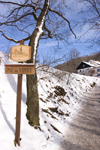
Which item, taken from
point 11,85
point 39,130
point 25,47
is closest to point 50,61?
point 11,85

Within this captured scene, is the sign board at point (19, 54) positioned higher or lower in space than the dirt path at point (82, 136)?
higher

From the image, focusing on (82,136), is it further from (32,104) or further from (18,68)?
(18,68)

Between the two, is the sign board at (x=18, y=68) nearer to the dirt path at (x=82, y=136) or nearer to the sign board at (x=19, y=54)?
the sign board at (x=19, y=54)

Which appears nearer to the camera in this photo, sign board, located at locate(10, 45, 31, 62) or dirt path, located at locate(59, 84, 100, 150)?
sign board, located at locate(10, 45, 31, 62)

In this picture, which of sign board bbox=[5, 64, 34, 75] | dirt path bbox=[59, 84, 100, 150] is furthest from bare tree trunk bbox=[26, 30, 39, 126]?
dirt path bbox=[59, 84, 100, 150]

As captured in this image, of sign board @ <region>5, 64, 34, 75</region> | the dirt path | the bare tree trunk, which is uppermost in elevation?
sign board @ <region>5, 64, 34, 75</region>

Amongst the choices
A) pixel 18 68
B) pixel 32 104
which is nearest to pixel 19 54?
pixel 18 68

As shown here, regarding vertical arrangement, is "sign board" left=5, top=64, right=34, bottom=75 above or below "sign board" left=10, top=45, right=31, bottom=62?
below

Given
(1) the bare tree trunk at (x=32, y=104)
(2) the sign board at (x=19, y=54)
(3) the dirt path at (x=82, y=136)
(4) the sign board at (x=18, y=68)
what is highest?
(2) the sign board at (x=19, y=54)

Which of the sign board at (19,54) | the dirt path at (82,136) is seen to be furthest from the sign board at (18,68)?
the dirt path at (82,136)

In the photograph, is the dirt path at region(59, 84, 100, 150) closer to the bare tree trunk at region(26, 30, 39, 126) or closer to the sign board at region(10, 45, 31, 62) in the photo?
the bare tree trunk at region(26, 30, 39, 126)

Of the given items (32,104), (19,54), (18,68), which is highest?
(19,54)

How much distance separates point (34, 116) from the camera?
3719 mm

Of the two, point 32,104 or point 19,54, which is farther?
point 32,104
